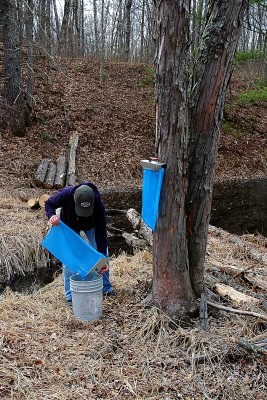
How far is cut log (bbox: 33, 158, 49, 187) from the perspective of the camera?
11.4 m

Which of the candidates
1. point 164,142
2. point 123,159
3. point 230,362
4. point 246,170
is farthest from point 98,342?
point 246,170

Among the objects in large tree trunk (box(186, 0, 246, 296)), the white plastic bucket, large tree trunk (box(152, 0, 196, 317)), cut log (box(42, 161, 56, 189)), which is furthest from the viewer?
cut log (box(42, 161, 56, 189))

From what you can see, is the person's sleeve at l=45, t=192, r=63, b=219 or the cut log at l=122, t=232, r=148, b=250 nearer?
the person's sleeve at l=45, t=192, r=63, b=219

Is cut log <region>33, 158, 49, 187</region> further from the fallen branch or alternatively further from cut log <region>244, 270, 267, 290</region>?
the fallen branch

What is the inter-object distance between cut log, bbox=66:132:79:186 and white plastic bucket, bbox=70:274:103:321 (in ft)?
24.6

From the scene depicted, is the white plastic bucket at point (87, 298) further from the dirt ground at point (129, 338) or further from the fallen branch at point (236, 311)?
the fallen branch at point (236, 311)

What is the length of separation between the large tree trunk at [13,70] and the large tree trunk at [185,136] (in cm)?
1013

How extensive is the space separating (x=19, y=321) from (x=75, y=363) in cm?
93

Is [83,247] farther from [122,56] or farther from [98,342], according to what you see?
[122,56]

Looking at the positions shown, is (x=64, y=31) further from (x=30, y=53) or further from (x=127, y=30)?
(x=30, y=53)

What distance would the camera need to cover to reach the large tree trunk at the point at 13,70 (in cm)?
1235

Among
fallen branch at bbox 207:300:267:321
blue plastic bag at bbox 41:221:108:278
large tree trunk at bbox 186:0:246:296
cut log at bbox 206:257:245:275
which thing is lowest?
cut log at bbox 206:257:245:275

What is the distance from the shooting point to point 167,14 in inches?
142

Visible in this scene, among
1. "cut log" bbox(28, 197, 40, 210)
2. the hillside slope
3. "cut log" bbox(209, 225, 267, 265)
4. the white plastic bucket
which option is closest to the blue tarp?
the white plastic bucket
